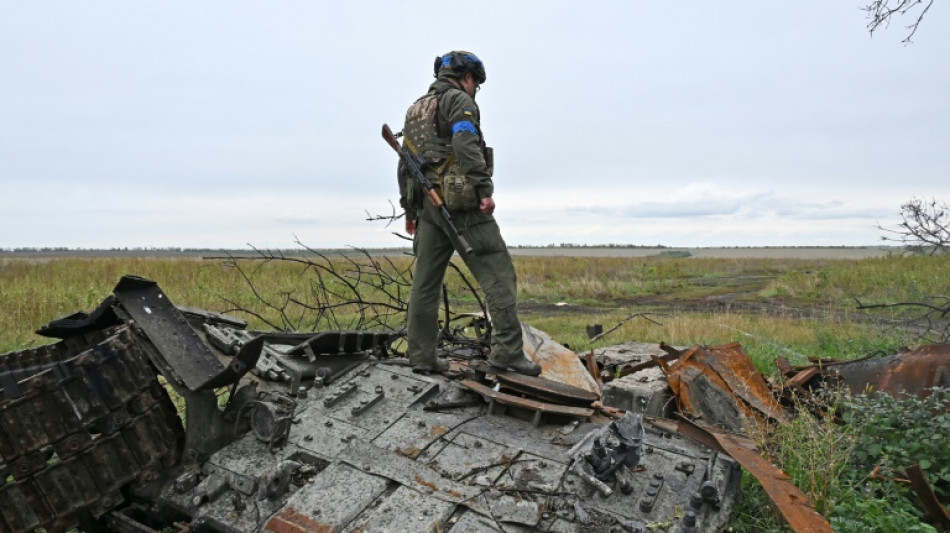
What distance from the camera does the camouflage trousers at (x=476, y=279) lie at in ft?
13.8

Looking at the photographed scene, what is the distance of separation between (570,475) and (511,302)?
1489 millimetres

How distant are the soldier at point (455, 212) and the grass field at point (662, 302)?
153 centimetres

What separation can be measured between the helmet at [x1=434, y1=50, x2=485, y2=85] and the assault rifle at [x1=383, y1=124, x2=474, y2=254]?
0.58m

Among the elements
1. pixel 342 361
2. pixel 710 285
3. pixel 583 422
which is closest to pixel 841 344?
pixel 583 422

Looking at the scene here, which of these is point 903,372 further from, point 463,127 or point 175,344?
point 175,344

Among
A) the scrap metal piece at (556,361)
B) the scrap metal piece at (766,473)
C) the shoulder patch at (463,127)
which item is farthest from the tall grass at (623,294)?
the scrap metal piece at (766,473)

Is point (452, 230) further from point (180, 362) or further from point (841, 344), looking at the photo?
point (841, 344)

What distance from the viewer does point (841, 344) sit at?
8.87m

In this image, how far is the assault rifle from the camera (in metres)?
4.19

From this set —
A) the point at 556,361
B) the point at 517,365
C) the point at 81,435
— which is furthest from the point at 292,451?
the point at 556,361

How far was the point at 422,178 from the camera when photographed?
4359 millimetres

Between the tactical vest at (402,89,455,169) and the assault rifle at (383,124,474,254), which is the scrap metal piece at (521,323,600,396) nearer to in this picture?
the assault rifle at (383,124,474,254)

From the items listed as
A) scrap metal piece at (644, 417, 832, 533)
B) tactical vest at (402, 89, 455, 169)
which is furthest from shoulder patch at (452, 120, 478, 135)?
scrap metal piece at (644, 417, 832, 533)

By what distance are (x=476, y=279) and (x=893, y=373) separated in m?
3.41
